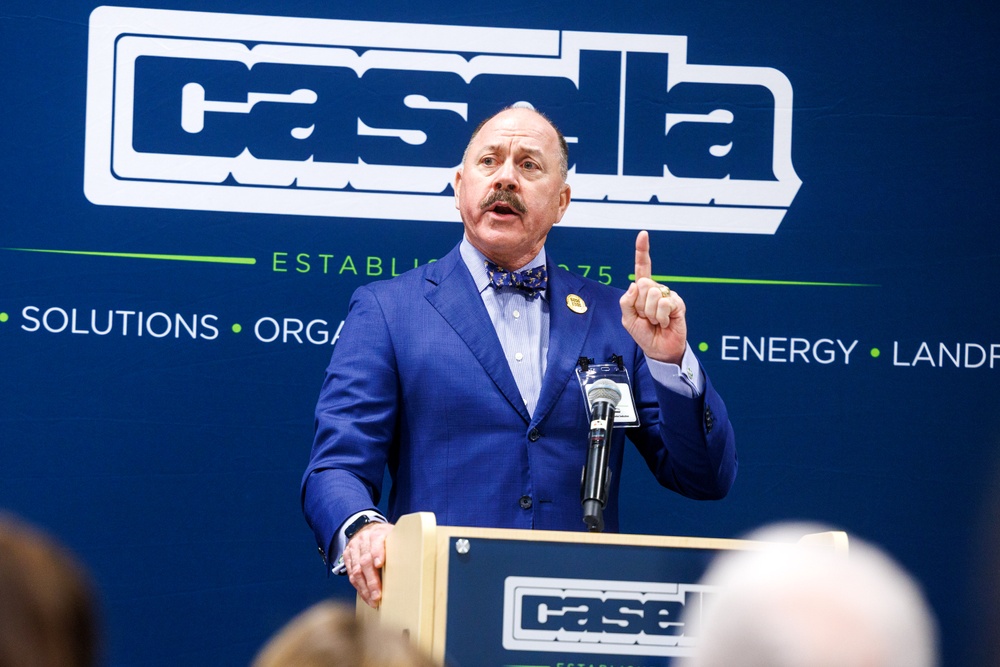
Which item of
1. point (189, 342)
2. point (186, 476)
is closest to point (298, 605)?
point (186, 476)

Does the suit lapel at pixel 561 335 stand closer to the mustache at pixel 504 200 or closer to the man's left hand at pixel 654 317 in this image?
the mustache at pixel 504 200

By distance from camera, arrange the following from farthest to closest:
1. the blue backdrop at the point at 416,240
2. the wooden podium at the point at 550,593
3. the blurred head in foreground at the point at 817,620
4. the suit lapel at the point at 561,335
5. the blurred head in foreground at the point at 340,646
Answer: the blue backdrop at the point at 416,240 < the suit lapel at the point at 561,335 < the wooden podium at the point at 550,593 < the blurred head in foreground at the point at 340,646 < the blurred head in foreground at the point at 817,620

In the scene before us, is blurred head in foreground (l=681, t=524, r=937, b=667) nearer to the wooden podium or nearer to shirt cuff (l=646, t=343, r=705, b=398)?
the wooden podium

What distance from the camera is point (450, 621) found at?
7.09 ft

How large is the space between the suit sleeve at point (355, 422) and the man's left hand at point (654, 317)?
0.59m

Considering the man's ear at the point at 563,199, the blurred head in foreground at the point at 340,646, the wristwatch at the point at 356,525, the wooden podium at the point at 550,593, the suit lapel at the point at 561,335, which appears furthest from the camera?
the man's ear at the point at 563,199

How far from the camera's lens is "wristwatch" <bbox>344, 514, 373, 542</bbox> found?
2.49 meters

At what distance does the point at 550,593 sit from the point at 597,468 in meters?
0.27

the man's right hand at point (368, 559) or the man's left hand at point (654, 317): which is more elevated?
the man's left hand at point (654, 317)

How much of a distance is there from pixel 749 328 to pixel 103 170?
1.99m

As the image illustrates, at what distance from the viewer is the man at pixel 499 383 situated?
266cm

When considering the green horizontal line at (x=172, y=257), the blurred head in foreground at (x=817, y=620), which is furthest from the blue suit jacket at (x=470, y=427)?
the blurred head in foreground at (x=817, y=620)

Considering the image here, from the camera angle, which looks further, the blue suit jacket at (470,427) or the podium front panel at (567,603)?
the blue suit jacket at (470,427)

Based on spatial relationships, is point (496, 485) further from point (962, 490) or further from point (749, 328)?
point (962, 490)
